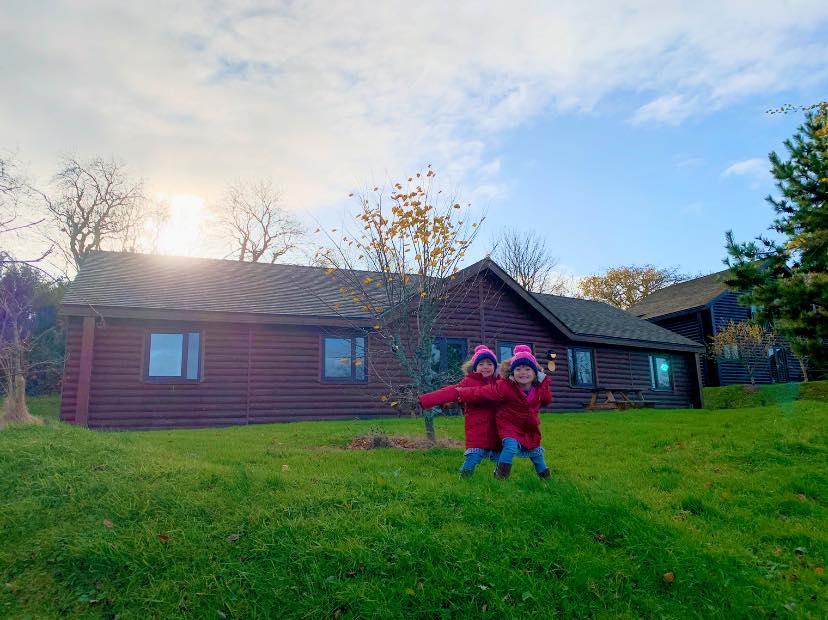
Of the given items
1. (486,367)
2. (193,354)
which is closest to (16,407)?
(193,354)

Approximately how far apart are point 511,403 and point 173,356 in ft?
39.0

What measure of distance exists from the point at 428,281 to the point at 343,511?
207 inches

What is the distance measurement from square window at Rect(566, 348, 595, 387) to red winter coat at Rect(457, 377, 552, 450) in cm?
1596

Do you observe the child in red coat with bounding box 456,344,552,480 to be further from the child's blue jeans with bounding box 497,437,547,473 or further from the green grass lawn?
the green grass lawn

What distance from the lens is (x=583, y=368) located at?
22.4 m

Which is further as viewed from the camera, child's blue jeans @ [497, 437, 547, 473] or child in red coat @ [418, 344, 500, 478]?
child in red coat @ [418, 344, 500, 478]

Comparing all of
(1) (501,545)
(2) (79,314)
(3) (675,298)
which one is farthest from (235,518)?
(3) (675,298)

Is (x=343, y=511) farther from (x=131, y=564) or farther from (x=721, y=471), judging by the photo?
(x=721, y=471)

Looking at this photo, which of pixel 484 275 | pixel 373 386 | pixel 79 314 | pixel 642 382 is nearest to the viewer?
pixel 79 314

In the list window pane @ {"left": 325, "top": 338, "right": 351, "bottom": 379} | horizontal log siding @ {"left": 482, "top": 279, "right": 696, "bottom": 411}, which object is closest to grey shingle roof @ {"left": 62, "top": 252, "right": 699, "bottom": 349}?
horizontal log siding @ {"left": 482, "top": 279, "right": 696, "bottom": 411}

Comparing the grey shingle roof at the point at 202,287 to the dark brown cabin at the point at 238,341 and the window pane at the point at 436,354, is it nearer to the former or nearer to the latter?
the dark brown cabin at the point at 238,341

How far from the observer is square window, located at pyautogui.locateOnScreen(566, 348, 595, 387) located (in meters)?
21.9

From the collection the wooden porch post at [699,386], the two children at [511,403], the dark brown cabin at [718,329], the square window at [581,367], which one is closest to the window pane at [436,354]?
the square window at [581,367]

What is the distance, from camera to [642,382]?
78.4 ft
